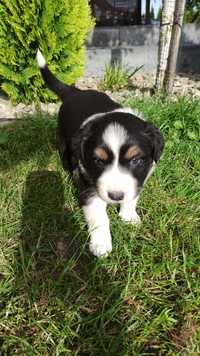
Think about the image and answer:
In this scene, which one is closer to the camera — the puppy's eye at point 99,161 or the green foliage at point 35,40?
the puppy's eye at point 99,161

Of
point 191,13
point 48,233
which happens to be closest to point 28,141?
point 48,233

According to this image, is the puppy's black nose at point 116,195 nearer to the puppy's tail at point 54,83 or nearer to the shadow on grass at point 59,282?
the shadow on grass at point 59,282

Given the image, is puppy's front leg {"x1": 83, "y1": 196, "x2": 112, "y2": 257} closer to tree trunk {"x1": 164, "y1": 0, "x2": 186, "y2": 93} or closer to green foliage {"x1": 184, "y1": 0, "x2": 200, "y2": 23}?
tree trunk {"x1": 164, "y1": 0, "x2": 186, "y2": 93}

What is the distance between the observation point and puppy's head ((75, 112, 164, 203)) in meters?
2.18

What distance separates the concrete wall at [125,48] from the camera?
25.7ft

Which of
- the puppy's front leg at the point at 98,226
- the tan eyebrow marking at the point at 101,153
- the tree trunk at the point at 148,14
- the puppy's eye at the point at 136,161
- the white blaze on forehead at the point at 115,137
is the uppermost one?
the tree trunk at the point at 148,14

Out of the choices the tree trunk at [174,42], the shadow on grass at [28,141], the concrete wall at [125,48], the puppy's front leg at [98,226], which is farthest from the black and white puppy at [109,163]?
the concrete wall at [125,48]

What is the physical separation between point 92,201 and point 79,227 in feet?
0.74

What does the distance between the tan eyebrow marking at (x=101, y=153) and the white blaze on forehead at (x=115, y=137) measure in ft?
0.14

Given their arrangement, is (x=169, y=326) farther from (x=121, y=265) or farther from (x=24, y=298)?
(x=24, y=298)

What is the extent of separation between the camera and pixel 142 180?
8.04 feet

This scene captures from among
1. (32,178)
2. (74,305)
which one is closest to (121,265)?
(74,305)

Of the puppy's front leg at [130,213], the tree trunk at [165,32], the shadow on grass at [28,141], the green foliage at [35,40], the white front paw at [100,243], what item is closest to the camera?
the white front paw at [100,243]

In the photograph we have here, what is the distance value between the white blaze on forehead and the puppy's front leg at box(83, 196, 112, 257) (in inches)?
16.9
